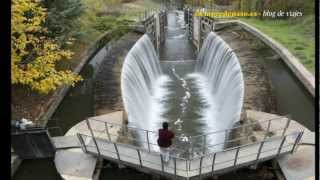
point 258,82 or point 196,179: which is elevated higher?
point 258,82

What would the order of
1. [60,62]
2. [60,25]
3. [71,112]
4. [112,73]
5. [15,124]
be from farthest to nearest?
[60,62]
[112,73]
[60,25]
[71,112]
[15,124]

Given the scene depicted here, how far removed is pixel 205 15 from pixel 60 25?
18.6 meters

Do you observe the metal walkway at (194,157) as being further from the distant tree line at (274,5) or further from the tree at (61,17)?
the distant tree line at (274,5)

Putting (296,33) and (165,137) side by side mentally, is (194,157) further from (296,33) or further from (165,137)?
(296,33)

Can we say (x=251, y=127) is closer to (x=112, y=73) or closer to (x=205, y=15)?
(x=112, y=73)

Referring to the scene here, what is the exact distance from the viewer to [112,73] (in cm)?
2588

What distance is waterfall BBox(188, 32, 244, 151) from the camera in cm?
1870

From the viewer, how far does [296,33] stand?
36062 mm

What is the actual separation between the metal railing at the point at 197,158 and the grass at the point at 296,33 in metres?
11.4

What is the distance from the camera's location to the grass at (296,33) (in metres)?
28.3

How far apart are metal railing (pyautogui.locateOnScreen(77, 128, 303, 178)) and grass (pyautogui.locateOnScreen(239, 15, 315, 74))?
37.6 feet

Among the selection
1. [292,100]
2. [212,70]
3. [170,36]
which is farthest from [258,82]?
[170,36]

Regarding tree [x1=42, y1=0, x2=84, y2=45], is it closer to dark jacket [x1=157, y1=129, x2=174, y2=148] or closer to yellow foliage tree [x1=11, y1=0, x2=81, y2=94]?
yellow foliage tree [x1=11, y1=0, x2=81, y2=94]

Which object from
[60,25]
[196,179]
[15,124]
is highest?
[60,25]
